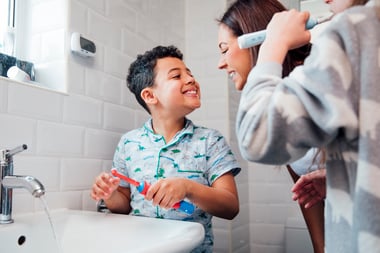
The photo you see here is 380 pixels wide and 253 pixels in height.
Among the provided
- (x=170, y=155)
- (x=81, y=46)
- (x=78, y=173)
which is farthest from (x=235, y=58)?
(x=78, y=173)

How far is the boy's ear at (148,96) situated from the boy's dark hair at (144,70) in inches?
0.5

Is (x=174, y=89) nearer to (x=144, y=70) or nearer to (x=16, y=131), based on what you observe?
(x=144, y=70)

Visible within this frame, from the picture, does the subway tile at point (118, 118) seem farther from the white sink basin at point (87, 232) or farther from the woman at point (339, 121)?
the woman at point (339, 121)

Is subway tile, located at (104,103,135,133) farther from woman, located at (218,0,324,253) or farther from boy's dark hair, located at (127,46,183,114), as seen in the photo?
woman, located at (218,0,324,253)

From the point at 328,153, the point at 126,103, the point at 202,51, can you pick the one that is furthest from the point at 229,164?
the point at 202,51

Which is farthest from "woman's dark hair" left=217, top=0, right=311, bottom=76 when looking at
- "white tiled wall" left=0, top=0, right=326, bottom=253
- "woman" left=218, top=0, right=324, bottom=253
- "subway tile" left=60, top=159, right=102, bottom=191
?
"subway tile" left=60, top=159, right=102, bottom=191

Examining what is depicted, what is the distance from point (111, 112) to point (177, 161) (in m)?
0.32

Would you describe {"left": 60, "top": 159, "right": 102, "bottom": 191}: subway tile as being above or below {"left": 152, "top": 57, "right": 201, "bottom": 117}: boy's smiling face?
below

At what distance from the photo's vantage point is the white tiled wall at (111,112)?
2.96 feet

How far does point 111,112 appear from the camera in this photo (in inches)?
46.9

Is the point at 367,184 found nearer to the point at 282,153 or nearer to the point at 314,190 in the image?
the point at 282,153

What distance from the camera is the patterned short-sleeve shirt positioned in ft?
3.30

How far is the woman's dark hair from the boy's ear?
1.12 ft

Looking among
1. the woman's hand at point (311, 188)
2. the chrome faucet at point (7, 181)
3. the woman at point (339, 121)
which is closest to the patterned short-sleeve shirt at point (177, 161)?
the woman's hand at point (311, 188)
